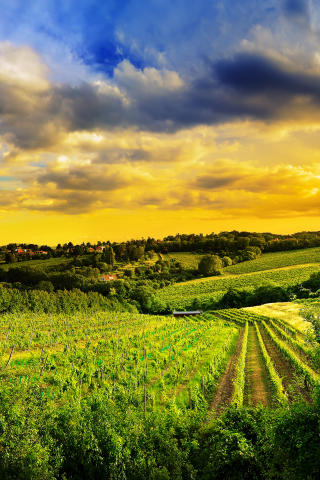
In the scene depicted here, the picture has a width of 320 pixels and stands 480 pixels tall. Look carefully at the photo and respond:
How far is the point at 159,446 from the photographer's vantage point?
10859 millimetres

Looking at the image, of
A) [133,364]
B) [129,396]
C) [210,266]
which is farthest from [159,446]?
[210,266]

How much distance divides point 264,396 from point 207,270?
99.1 metres

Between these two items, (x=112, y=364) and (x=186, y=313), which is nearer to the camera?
(x=112, y=364)

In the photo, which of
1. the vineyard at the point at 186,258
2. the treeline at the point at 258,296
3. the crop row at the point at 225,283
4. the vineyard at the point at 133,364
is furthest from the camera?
the vineyard at the point at 186,258

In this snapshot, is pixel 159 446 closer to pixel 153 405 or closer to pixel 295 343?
pixel 153 405

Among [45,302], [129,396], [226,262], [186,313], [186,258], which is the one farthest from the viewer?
[186,258]

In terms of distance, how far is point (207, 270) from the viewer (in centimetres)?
11844

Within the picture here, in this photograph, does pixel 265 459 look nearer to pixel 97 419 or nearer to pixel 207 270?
pixel 97 419

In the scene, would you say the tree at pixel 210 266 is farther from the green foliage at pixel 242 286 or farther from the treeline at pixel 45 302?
the treeline at pixel 45 302

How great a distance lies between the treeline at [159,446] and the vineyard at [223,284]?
71.9 meters

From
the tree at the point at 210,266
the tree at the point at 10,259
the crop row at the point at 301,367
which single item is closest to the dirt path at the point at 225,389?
the crop row at the point at 301,367

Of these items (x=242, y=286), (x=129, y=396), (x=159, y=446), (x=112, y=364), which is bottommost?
(x=242, y=286)

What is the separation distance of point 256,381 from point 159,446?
52.8ft

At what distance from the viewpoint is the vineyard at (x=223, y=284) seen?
87812 mm
